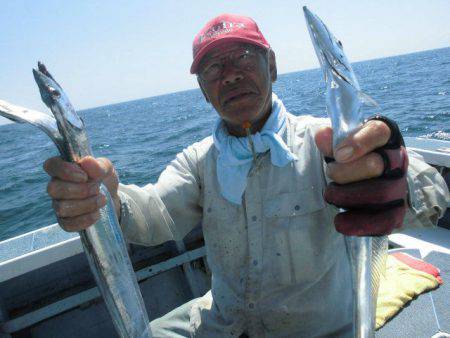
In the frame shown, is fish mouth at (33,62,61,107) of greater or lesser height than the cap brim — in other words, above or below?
below

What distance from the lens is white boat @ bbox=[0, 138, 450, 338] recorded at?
9.96ft

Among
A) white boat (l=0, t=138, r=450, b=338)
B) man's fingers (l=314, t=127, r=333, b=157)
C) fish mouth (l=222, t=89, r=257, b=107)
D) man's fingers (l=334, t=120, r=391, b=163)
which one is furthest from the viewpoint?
white boat (l=0, t=138, r=450, b=338)

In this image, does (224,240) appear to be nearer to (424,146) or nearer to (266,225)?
(266,225)

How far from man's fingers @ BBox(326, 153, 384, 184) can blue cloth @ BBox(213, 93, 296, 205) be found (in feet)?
2.39

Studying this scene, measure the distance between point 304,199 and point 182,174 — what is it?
0.79m

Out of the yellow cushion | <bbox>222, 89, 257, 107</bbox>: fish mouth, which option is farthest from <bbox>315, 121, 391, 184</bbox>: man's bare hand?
the yellow cushion

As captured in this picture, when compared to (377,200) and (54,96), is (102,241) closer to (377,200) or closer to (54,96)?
(54,96)

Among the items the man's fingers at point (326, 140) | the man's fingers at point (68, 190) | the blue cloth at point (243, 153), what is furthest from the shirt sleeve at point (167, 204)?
the man's fingers at point (326, 140)

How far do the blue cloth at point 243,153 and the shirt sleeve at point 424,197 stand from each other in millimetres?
634

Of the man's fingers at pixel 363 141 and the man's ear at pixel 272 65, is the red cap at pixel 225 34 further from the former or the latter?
the man's fingers at pixel 363 141

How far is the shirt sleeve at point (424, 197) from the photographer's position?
1.66 meters

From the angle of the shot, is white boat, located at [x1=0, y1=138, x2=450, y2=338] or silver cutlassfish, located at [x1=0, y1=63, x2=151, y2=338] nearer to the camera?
silver cutlassfish, located at [x1=0, y1=63, x2=151, y2=338]

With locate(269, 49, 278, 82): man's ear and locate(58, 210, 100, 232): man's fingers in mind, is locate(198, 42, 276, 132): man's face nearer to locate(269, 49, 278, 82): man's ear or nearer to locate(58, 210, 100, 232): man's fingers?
locate(269, 49, 278, 82): man's ear

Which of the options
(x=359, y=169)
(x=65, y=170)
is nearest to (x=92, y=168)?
(x=65, y=170)
